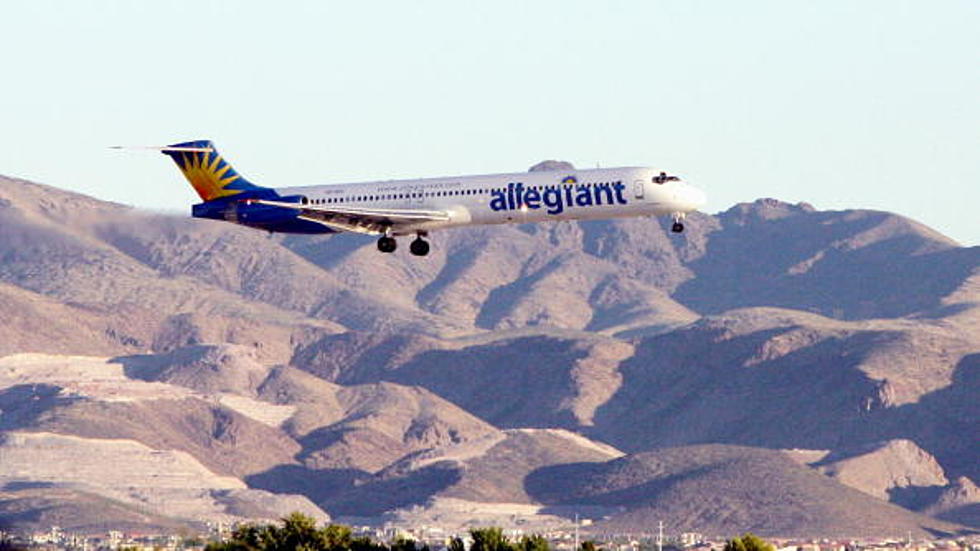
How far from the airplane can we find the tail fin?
6.56 m

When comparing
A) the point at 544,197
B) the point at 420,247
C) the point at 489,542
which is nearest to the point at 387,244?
the point at 420,247

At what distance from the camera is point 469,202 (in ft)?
554

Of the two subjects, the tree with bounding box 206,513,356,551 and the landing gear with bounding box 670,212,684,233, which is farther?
the landing gear with bounding box 670,212,684,233

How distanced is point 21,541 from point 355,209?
4290cm

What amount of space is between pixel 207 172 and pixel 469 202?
24.2 m

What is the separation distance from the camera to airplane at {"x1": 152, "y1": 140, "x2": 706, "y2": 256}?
550ft

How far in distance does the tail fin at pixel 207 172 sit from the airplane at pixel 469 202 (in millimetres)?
6559

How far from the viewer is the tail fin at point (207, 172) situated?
595ft

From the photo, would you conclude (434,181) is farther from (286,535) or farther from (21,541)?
(21,541)

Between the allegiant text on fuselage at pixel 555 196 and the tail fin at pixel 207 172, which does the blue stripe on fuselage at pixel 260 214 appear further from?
the allegiant text on fuselage at pixel 555 196

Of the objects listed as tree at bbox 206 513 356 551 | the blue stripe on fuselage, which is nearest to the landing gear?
the blue stripe on fuselage

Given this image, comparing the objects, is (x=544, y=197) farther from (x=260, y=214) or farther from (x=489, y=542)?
(x=489, y=542)

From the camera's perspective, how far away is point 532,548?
143500 millimetres

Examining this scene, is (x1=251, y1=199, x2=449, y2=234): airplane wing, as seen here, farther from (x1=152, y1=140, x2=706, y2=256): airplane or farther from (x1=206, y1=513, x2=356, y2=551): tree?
(x1=206, y1=513, x2=356, y2=551): tree
